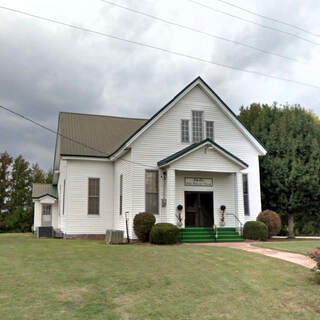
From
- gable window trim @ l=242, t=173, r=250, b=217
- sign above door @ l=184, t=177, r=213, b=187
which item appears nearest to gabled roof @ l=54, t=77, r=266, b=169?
gable window trim @ l=242, t=173, r=250, b=217

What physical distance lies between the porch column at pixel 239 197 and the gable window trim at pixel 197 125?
319 cm

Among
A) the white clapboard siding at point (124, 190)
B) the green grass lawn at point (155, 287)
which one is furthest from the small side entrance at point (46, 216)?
the green grass lawn at point (155, 287)

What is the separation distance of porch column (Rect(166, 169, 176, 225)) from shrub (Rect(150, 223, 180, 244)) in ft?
4.92

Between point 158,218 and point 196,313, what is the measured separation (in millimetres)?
12889

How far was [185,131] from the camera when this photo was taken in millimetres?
21562

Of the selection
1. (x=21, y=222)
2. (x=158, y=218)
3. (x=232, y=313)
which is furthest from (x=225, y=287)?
(x=21, y=222)

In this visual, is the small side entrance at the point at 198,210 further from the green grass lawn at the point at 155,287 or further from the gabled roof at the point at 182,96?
the green grass lawn at the point at 155,287

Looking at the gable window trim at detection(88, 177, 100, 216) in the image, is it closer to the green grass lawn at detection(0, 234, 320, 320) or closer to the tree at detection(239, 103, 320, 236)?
the green grass lawn at detection(0, 234, 320, 320)

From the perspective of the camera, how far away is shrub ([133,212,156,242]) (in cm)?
1828

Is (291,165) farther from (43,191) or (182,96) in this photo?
(43,191)

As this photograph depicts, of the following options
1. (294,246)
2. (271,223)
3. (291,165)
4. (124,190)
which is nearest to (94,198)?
(124,190)

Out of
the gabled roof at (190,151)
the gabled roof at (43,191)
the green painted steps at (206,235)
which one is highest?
the gabled roof at (190,151)

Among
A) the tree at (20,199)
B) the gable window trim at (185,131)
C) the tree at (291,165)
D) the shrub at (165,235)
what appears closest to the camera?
the shrub at (165,235)

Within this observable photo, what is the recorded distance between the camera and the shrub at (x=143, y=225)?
18.3 metres
